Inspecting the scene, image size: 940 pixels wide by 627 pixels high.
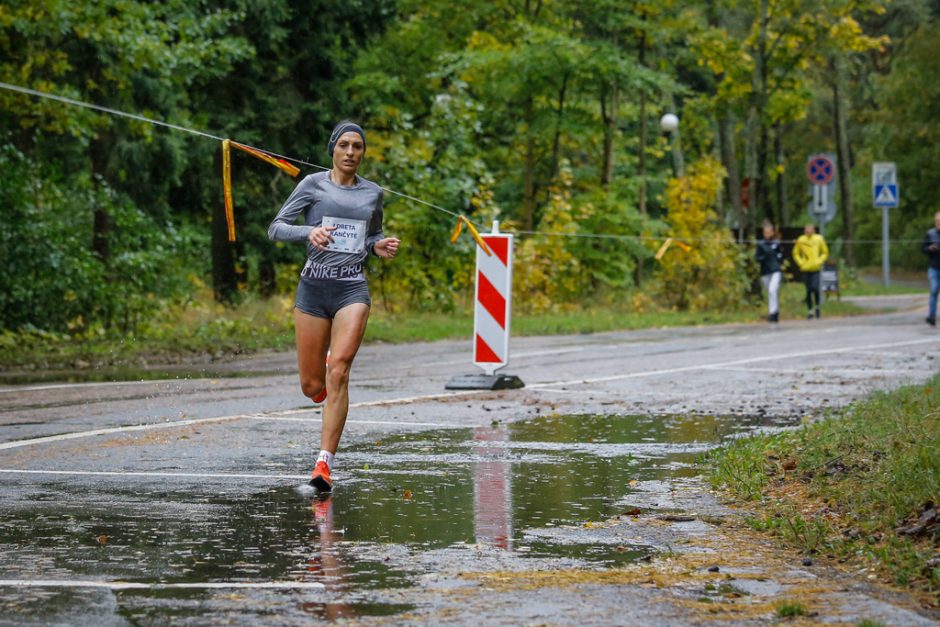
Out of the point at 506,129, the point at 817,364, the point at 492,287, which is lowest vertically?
the point at 817,364

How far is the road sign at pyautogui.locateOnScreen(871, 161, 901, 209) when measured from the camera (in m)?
44.3

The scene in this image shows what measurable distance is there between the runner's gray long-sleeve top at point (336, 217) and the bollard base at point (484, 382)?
6032 millimetres

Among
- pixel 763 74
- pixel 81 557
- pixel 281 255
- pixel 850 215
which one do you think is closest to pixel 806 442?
pixel 81 557

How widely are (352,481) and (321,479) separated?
1.86 feet

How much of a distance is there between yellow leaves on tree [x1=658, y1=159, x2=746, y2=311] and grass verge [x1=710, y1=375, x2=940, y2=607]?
74.5ft

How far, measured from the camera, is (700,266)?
3397 cm

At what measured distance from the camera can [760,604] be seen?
5.61 meters

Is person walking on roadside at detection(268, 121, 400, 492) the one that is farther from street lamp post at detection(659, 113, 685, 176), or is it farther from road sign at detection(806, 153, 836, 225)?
street lamp post at detection(659, 113, 685, 176)

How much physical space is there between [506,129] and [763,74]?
25.7ft

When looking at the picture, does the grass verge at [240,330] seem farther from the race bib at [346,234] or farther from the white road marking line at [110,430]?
the race bib at [346,234]

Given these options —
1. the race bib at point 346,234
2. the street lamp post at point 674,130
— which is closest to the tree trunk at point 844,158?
the street lamp post at point 674,130

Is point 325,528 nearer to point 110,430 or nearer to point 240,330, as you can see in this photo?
point 110,430

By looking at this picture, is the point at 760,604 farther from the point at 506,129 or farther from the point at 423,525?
the point at 506,129

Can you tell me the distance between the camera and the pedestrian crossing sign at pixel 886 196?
145ft
